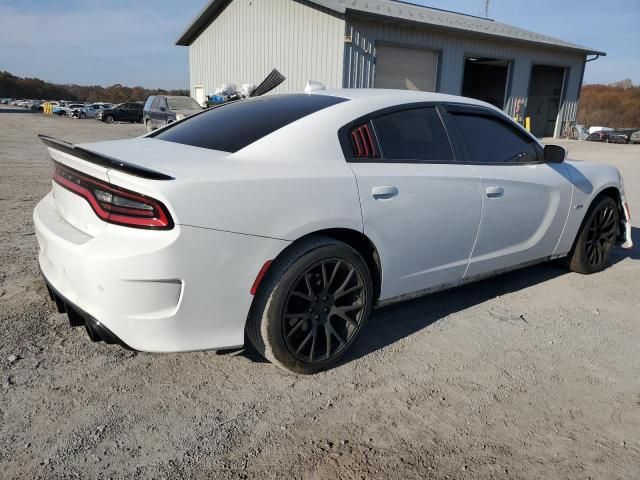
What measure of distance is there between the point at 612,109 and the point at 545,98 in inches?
765

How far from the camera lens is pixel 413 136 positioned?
10.7 ft

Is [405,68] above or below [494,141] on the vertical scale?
above

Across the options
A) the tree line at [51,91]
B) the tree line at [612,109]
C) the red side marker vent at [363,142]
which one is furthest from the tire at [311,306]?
the tree line at [51,91]

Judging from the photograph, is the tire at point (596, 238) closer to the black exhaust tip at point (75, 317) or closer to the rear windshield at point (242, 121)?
the rear windshield at point (242, 121)

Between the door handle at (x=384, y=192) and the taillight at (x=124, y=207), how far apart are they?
3.78 ft

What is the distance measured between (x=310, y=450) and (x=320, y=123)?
1.67 m

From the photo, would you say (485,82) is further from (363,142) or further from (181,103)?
(363,142)

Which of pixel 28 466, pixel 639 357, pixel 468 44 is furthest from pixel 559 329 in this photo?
pixel 468 44

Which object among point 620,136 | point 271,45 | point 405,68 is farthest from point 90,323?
point 620,136

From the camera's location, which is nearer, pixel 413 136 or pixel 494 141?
pixel 413 136

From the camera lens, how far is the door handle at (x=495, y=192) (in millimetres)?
3490

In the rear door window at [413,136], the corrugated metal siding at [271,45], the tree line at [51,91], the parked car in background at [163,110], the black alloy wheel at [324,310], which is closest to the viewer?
the black alloy wheel at [324,310]

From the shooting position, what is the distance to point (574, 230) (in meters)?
4.43

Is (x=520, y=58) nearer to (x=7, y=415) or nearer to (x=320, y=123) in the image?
(x=320, y=123)
